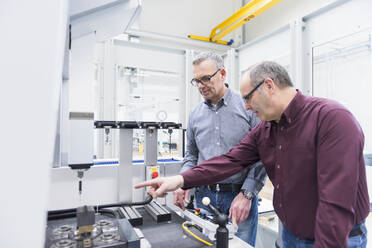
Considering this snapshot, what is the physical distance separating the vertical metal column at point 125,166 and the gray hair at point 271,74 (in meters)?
0.83

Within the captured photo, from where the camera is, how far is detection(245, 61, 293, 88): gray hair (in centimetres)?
93

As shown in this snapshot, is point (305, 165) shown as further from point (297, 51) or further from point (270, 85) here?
point (297, 51)

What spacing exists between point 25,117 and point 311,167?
0.84 metres

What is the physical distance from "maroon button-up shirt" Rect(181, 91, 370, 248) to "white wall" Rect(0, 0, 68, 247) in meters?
0.72

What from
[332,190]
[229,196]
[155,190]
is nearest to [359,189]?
[332,190]

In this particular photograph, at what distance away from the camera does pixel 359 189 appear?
832mm

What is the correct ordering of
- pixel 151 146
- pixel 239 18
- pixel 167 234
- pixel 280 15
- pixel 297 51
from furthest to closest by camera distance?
pixel 280 15 < pixel 239 18 < pixel 297 51 < pixel 151 146 < pixel 167 234

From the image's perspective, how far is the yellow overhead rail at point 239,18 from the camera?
3073 millimetres

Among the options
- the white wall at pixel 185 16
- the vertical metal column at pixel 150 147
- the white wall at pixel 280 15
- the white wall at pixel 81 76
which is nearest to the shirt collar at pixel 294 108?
the white wall at pixel 81 76

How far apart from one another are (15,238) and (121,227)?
2.07ft

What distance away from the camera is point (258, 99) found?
96 cm

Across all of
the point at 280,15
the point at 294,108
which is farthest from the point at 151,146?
the point at 280,15

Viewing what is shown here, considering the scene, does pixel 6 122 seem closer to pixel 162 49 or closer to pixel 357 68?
pixel 357 68

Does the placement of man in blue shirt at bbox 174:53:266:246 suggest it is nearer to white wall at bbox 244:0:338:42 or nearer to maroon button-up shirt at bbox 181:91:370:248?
maroon button-up shirt at bbox 181:91:370:248
